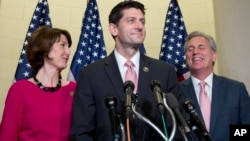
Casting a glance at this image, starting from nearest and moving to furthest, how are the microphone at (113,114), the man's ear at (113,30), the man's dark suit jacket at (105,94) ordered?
the microphone at (113,114), the man's dark suit jacket at (105,94), the man's ear at (113,30)

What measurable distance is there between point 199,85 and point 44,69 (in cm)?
129

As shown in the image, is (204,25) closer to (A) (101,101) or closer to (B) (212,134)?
(B) (212,134)

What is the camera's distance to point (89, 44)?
4227mm

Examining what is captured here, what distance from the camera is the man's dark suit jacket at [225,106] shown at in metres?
2.71

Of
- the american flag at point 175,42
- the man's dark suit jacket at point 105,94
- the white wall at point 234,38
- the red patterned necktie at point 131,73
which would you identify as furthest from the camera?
the american flag at point 175,42

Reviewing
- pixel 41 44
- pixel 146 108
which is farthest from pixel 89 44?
pixel 146 108

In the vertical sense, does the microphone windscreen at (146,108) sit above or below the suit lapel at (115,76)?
below

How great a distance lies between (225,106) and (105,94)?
115 centimetres

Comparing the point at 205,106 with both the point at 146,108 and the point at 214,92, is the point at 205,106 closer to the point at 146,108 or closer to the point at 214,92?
the point at 214,92

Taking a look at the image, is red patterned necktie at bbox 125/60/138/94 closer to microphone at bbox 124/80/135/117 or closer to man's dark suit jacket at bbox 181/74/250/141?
microphone at bbox 124/80/135/117

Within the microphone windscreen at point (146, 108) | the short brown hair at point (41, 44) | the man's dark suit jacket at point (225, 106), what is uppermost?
the short brown hair at point (41, 44)

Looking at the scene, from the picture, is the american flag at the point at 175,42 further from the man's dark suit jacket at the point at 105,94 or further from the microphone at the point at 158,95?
the microphone at the point at 158,95

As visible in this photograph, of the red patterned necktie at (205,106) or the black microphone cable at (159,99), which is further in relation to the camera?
the red patterned necktie at (205,106)

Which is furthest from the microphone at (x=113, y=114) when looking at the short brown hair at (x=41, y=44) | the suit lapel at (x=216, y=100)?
the suit lapel at (x=216, y=100)
